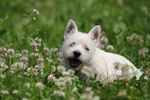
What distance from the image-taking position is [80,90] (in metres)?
6.55

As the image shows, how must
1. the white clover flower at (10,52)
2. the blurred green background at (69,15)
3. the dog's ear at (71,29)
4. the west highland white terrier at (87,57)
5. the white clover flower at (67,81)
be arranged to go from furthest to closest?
the blurred green background at (69,15), the dog's ear at (71,29), the white clover flower at (10,52), the west highland white terrier at (87,57), the white clover flower at (67,81)

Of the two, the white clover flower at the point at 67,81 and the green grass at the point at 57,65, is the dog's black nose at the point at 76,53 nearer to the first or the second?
the green grass at the point at 57,65

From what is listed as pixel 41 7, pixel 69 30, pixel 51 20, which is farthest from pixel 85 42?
pixel 41 7

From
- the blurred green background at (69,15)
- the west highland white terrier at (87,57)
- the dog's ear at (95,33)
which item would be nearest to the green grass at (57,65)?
the blurred green background at (69,15)

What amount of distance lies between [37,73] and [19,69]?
0.44 meters

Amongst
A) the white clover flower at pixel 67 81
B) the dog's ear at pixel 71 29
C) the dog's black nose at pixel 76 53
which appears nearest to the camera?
the white clover flower at pixel 67 81

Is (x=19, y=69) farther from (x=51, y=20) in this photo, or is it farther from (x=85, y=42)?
(x=51, y=20)

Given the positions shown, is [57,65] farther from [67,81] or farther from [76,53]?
[67,81]

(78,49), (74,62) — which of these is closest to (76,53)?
(78,49)

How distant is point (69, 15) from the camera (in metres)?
13.8

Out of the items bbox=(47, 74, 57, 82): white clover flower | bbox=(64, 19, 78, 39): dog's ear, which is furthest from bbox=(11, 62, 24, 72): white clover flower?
bbox=(64, 19, 78, 39): dog's ear

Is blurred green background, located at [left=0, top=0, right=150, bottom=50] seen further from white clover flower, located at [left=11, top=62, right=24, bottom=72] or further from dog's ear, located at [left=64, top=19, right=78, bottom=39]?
white clover flower, located at [left=11, top=62, right=24, bottom=72]

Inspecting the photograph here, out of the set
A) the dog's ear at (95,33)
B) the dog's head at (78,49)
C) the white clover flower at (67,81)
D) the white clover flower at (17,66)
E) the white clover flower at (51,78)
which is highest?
the dog's ear at (95,33)

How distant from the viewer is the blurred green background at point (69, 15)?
1217 centimetres
